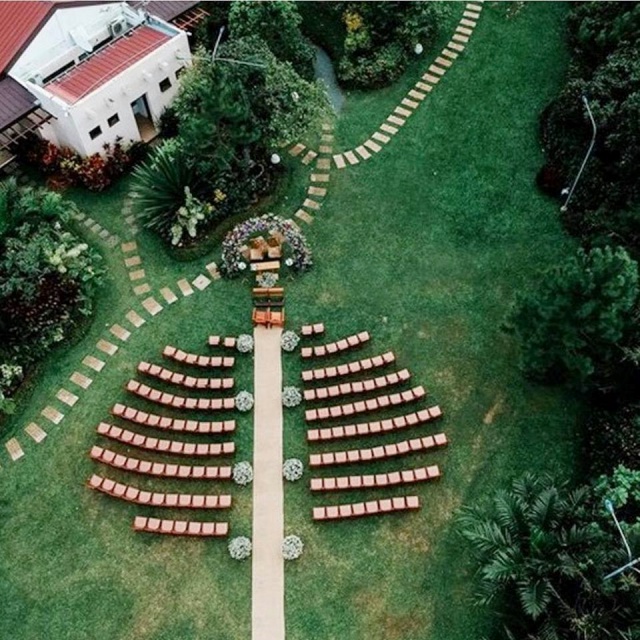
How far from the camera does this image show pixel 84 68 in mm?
26062

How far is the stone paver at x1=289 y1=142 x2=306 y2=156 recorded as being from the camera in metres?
27.3

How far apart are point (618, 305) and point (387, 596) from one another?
8.79 meters

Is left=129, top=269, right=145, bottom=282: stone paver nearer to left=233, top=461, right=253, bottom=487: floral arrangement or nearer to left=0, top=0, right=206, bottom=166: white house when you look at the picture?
left=0, top=0, right=206, bottom=166: white house

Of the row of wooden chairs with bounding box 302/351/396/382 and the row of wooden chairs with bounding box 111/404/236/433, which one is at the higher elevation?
the row of wooden chairs with bounding box 111/404/236/433

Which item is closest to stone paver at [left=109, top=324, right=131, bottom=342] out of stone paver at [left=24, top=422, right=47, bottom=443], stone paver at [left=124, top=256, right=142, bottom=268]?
stone paver at [left=124, top=256, right=142, bottom=268]

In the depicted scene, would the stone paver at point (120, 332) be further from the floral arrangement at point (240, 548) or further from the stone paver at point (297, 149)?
the stone paver at point (297, 149)

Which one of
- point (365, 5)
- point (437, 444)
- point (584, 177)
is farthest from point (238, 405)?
point (365, 5)

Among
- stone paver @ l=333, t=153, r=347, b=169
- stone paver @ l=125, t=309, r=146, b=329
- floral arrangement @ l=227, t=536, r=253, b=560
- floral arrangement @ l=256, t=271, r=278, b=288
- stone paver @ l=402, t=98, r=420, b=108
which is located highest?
stone paver @ l=402, t=98, r=420, b=108

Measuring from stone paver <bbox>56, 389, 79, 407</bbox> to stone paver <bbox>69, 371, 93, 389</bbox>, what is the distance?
0.35 meters

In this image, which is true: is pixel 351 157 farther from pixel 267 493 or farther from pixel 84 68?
pixel 267 493

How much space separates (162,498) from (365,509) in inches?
205

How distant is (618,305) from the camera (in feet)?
59.1

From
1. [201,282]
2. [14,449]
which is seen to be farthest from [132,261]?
[14,449]

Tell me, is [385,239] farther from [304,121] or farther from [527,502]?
[527,502]
